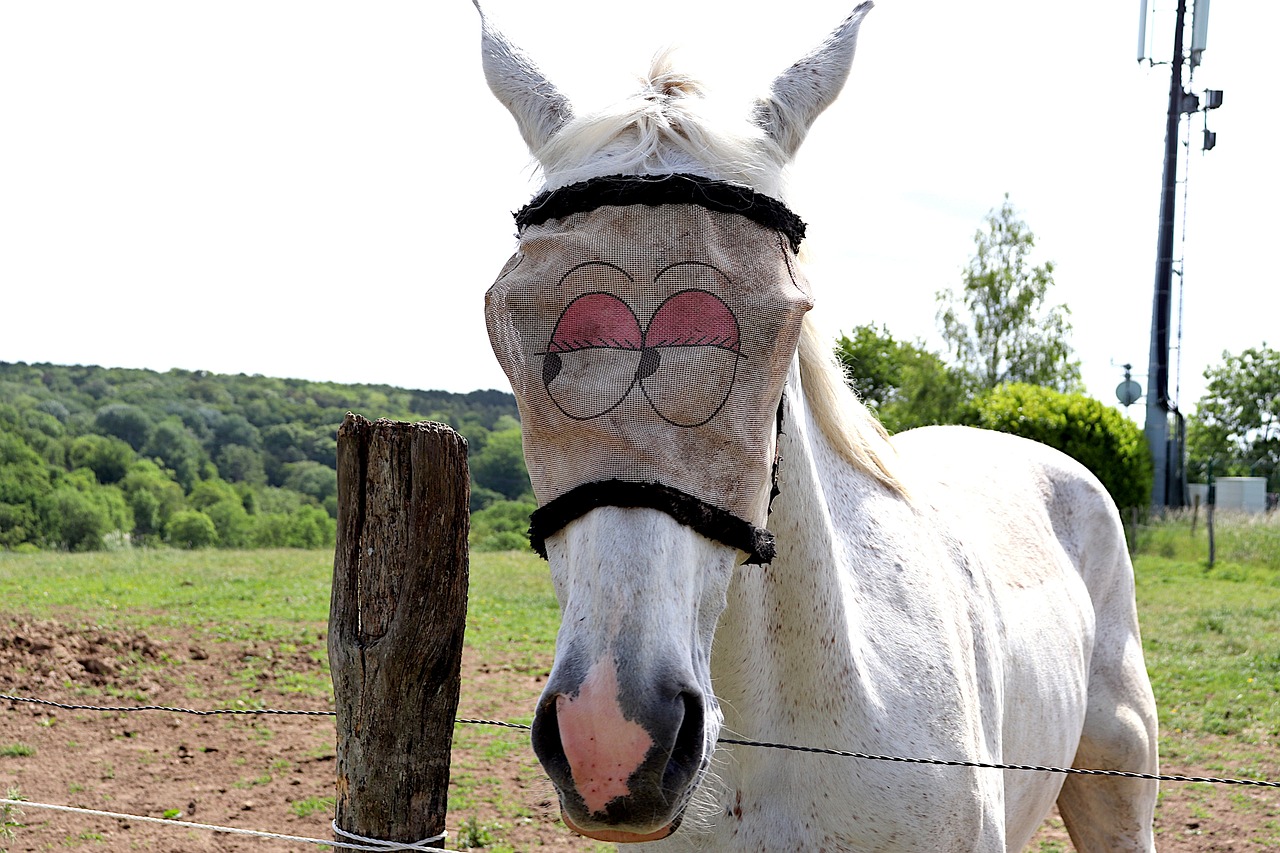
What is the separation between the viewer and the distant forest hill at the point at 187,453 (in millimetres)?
23547

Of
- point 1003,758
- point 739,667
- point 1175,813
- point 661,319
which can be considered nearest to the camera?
point 661,319

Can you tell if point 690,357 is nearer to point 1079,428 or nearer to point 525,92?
point 525,92

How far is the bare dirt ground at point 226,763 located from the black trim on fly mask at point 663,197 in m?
3.81

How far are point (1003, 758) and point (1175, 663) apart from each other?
23.7ft

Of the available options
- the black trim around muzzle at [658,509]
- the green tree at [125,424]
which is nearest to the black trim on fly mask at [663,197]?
the black trim around muzzle at [658,509]

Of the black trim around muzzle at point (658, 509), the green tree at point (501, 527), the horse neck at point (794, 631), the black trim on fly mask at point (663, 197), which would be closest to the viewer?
the black trim around muzzle at point (658, 509)

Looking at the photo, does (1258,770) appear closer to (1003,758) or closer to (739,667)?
(1003,758)

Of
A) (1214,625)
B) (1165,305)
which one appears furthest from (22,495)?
(1165,305)

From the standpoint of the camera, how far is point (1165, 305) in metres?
21.5

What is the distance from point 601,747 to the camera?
4.23ft

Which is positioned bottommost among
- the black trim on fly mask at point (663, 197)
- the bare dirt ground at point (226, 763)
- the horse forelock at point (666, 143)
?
the bare dirt ground at point (226, 763)

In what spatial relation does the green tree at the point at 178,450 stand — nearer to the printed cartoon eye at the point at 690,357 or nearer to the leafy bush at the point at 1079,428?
the leafy bush at the point at 1079,428

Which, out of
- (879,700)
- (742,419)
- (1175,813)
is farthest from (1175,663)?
(742,419)

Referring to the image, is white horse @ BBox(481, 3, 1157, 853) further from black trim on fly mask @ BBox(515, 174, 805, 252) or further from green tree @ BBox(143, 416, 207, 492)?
green tree @ BBox(143, 416, 207, 492)
